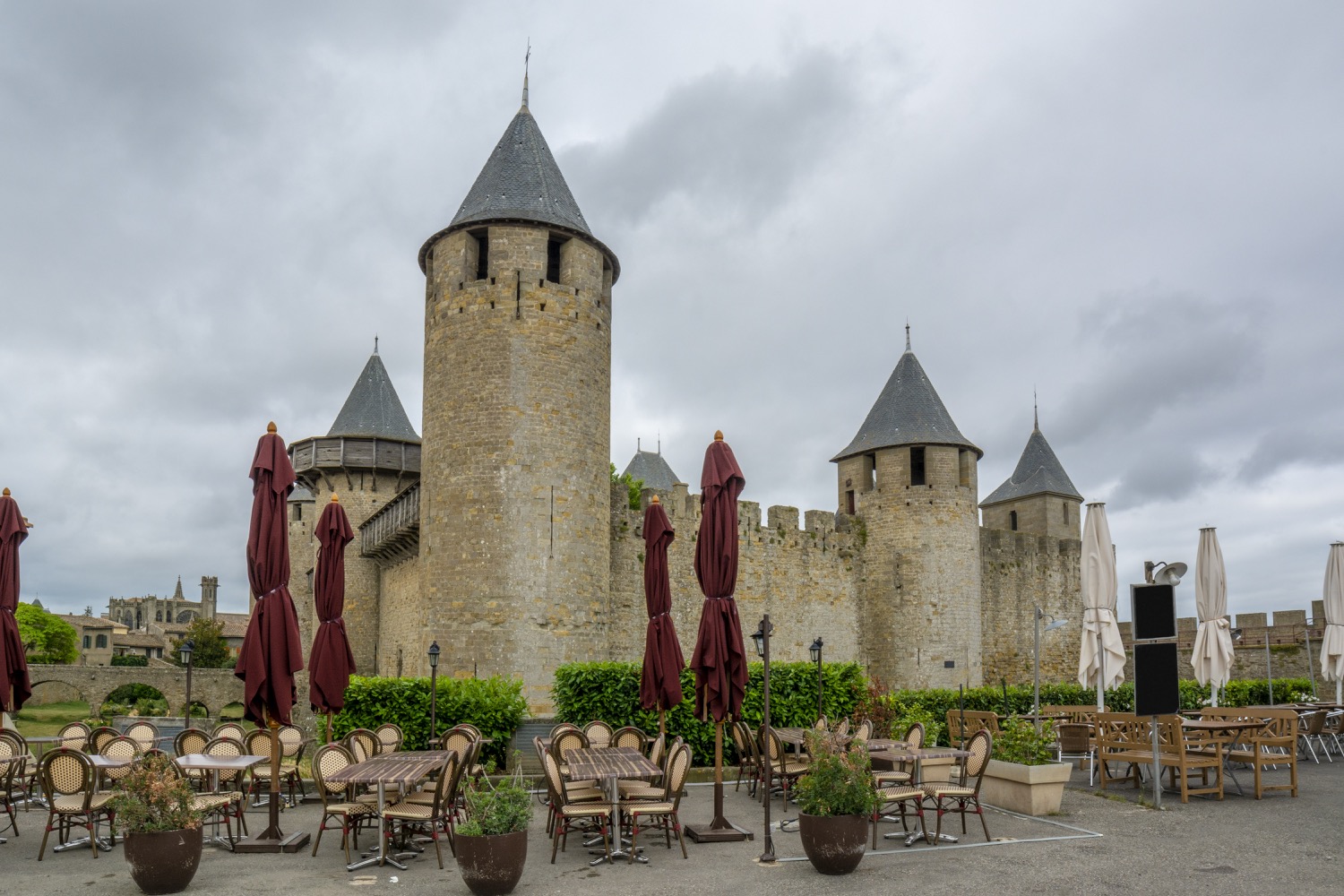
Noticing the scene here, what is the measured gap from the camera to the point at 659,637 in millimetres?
10727

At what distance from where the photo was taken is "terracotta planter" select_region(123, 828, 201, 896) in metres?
6.82

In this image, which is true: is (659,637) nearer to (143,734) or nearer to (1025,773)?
(1025,773)

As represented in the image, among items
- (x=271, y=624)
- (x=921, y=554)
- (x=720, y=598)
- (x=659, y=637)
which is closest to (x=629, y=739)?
(x=659, y=637)

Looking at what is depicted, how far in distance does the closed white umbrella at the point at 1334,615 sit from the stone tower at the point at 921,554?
9007 millimetres

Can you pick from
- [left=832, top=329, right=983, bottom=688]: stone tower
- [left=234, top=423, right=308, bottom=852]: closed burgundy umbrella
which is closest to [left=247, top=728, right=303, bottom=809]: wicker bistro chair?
[left=234, top=423, right=308, bottom=852]: closed burgundy umbrella

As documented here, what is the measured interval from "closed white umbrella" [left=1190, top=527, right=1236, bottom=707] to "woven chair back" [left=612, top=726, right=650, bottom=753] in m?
8.78

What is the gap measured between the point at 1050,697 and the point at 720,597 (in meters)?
12.3

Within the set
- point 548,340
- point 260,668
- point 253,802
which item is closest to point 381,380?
point 548,340

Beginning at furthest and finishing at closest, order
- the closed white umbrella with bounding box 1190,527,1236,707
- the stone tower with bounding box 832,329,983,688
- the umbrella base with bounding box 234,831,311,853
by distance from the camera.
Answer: the stone tower with bounding box 832,329,983,688, the closed white umbrella with bounding box 1190,527,1236,707, the umbrella base with bounding box 234,831,311,853

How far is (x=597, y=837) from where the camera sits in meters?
8.70

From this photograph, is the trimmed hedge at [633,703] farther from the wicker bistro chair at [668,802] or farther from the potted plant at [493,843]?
the potted plant at [493,843]

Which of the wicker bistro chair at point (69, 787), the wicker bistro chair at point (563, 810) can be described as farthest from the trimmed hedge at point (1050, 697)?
the wicker bistro chair at point (69, 787)

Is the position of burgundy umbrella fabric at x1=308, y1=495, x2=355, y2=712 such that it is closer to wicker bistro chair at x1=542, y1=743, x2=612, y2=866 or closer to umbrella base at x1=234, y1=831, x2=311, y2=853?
umbrella base at x1=234, y1=831, x2=311, y2=853

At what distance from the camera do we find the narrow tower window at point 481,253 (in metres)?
18.5
